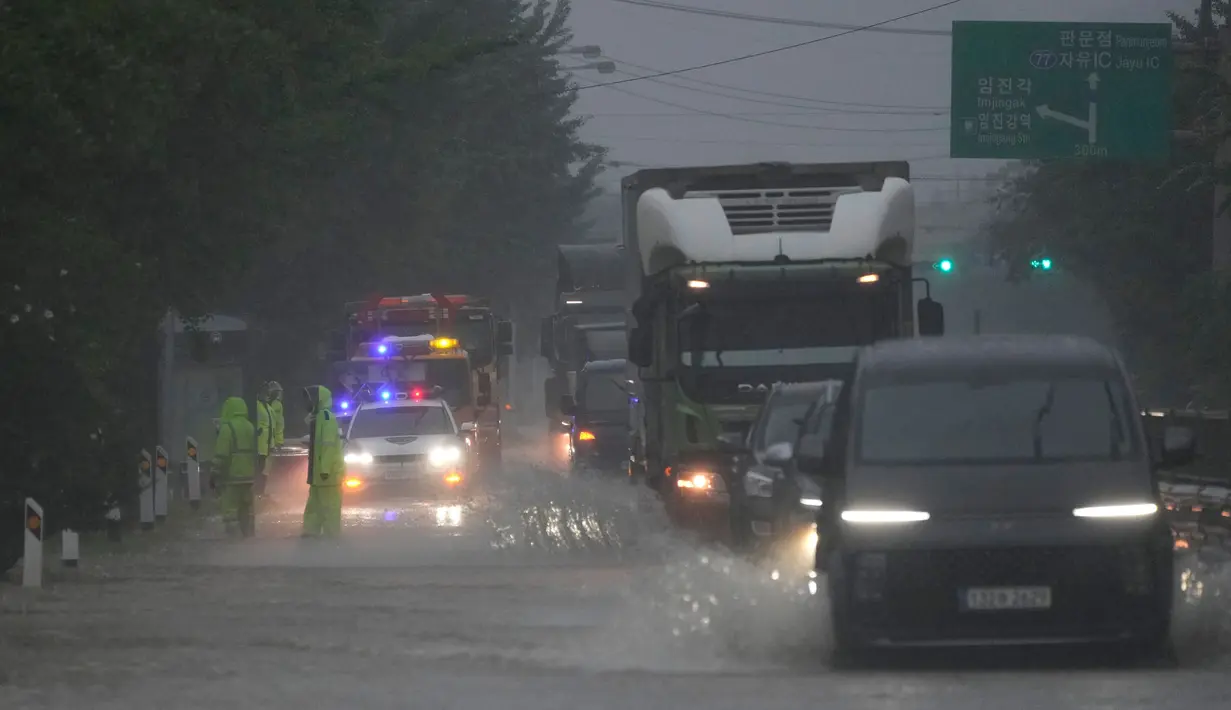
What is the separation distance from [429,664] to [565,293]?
34.9 metres

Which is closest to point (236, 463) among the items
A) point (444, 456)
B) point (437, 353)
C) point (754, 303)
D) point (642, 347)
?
point (642, 347)

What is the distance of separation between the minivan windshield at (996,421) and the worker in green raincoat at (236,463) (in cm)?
1359

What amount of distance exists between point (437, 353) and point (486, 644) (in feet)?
91.8

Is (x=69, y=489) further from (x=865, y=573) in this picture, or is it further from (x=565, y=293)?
(x=565, y=293)

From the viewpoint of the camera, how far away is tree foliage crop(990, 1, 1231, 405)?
1470 inches

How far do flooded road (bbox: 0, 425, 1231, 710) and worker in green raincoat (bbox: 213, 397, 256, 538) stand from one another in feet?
10.3

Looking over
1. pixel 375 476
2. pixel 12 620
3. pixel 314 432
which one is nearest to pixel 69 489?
pixel 12 620

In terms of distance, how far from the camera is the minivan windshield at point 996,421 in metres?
11.9

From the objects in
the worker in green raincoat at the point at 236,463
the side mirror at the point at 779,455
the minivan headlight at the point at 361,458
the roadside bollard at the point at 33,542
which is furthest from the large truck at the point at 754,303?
the minivan headlight at the point at 361,458

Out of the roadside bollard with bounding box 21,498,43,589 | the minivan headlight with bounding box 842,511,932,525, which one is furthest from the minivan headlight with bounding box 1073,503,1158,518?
the roadside bollard with bounding box 21,498,43,589

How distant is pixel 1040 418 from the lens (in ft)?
39.6

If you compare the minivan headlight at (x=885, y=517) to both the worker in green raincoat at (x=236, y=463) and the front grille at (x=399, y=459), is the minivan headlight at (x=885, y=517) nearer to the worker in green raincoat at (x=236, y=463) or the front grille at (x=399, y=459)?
the worker in green raincoat at (x=236, y=463)

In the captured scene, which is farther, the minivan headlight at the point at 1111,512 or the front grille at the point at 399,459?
the front grille at the point at 399,459

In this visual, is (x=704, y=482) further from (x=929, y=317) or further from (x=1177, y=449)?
(x=1177, y=449)
